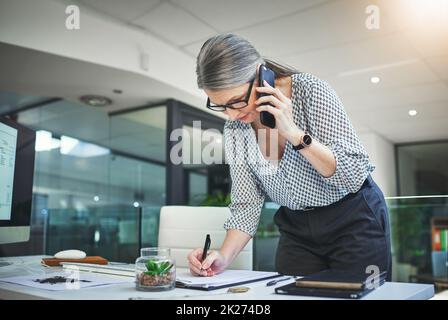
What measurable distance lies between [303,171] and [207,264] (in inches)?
14.7

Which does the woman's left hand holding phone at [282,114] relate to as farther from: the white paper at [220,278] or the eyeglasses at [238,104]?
the white paper at [220,278]

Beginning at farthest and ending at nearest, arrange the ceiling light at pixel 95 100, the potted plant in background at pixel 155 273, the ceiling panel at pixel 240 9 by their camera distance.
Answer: the ceiling light at pixel 95 100 < the ceiling panel at pixel 240 9 < the potted plant in background at pixel 155 273

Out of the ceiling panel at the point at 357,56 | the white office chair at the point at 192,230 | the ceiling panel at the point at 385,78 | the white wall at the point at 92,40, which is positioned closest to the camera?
the white office chair at the point at 192,230

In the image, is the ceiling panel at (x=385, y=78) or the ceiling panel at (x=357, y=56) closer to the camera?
the ceiling panel at (x=357, y=56)

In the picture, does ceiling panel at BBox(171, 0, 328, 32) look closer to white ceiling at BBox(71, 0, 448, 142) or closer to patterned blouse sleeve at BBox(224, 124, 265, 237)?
white ceiling at BBox(71, 0, 448, 142)

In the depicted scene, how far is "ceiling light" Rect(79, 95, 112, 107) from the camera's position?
4.52 metres

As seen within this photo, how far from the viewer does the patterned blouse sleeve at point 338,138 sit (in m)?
1.04

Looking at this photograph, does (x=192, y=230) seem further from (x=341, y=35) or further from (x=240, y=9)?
(x=341, y=35)

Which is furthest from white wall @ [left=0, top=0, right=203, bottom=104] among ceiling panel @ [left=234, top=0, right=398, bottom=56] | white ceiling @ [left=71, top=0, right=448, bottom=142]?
ceiling panel @ [left=234, top=0, right=398, bottom=56]

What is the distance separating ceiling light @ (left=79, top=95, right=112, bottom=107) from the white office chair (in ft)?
10.0

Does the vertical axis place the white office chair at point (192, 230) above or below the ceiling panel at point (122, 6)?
below

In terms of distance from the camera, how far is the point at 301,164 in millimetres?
1195

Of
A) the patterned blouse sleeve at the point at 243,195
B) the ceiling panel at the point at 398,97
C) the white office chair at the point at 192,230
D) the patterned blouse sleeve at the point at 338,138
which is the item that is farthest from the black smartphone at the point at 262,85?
the ceiling panel at the point at 398,97
